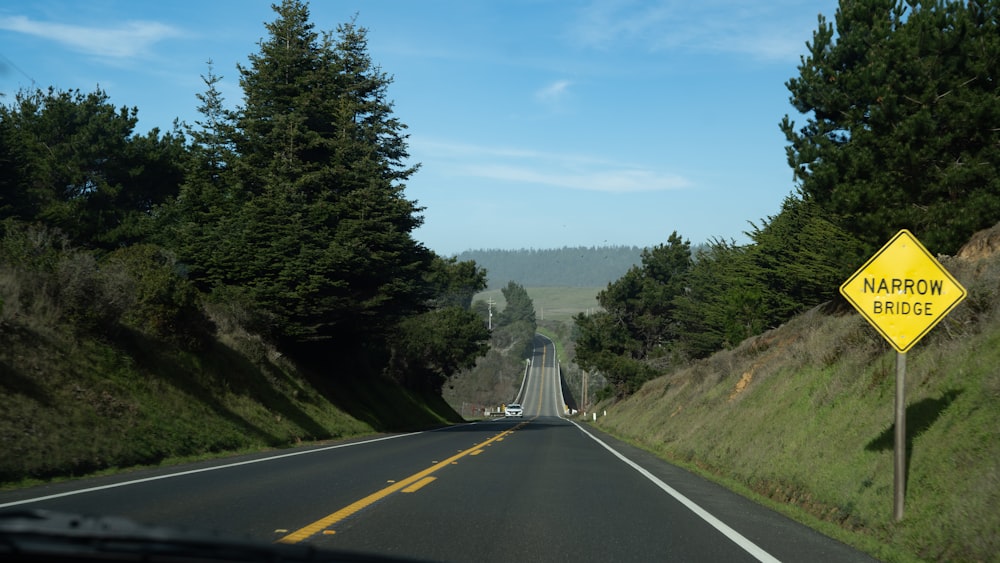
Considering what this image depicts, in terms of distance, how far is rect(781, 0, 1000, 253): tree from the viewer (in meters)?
19.5

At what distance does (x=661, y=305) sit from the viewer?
Result: 68000 mm

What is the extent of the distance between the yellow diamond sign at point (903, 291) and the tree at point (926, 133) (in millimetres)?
11553

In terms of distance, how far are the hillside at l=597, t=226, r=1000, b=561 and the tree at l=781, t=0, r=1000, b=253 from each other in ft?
4.55

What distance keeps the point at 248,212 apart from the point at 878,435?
2745cm

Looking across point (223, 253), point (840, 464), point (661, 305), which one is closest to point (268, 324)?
point (223, 253)

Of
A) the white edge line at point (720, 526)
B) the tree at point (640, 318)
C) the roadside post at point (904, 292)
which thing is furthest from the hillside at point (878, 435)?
the tree at point (640, 318)

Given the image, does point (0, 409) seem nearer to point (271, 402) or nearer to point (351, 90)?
point (271, 402)

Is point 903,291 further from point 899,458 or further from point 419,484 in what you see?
point 419,484

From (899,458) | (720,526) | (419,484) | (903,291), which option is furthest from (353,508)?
(903,291)

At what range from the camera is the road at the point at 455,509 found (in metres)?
7.41

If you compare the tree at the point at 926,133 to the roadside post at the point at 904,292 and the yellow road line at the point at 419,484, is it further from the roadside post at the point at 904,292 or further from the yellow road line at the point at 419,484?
the yellow road line at the point at 419,484

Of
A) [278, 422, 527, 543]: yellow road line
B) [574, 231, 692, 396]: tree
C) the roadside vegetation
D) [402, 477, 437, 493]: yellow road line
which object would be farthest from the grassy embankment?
[574, 231, 692, 396]: tree

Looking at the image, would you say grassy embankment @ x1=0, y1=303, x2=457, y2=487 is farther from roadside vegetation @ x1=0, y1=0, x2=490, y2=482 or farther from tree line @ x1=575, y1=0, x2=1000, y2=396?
tree line @ x1=575, y1=0, x2=1000, y2=396

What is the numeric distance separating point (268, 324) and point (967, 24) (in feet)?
85.5
